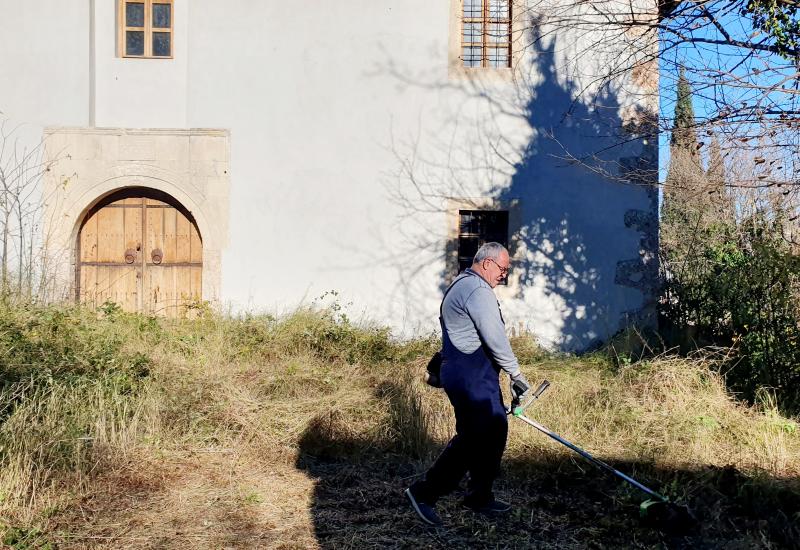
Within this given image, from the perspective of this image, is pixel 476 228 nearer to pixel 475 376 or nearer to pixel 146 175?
pixel 146 175

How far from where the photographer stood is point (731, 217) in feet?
32.0

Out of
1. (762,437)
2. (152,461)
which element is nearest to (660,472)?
(762,437)

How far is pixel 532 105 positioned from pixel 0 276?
25.4 ft

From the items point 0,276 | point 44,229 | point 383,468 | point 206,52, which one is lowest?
point 383,468

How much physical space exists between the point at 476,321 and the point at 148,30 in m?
8.31

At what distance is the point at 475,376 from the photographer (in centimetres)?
443

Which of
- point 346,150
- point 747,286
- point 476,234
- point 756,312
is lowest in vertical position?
point 756,312

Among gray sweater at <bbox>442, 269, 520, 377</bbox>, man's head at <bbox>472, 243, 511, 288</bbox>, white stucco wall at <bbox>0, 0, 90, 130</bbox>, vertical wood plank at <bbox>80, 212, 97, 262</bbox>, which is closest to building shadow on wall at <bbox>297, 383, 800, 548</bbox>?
gray sweater at <bbox>442, 269, 520, 377</bbox>

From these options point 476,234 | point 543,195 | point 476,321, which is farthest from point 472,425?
point 543,195

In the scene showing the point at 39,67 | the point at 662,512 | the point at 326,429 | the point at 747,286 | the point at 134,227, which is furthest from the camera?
the point at 134,227

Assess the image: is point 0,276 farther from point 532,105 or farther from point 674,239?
point 674,239

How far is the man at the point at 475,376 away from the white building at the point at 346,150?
5589 millimetres

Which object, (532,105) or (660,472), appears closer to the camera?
(660,472)

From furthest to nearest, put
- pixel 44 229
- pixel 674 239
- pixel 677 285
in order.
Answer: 1. pixel 674 239
2. pixel 44 229
3. pixel 677 285
